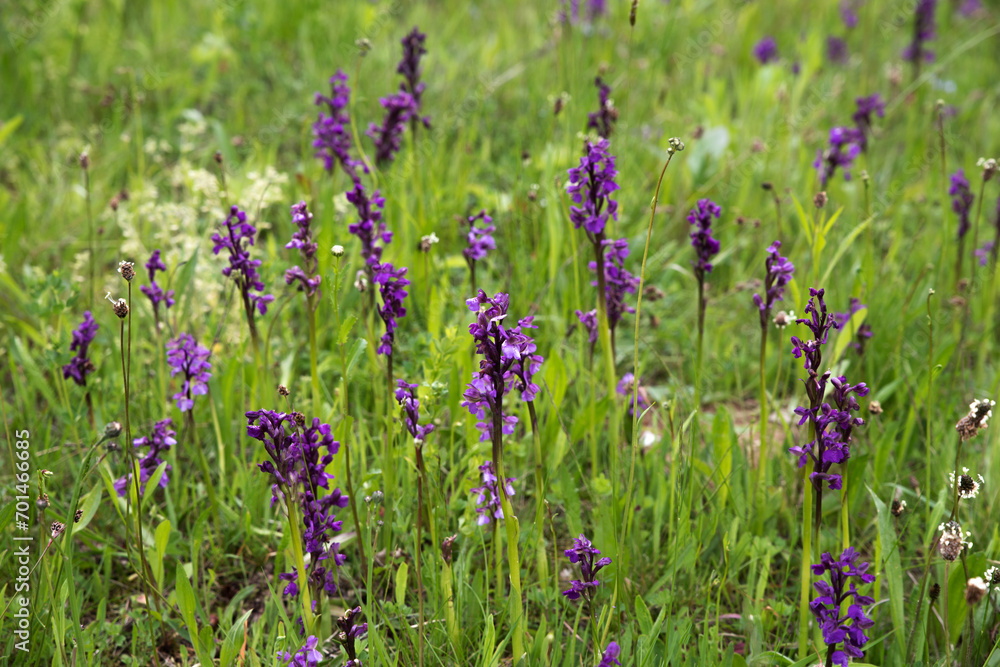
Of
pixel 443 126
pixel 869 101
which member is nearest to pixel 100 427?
pixel 443 126

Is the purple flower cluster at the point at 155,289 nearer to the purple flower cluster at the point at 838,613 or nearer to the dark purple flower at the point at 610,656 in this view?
the dark purple flower at the point at 610,656

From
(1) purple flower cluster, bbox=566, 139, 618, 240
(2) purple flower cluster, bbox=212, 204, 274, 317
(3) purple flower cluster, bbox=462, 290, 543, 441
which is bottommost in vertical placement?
(3) purple flower cluster, bbox=462, 290, 543, 441

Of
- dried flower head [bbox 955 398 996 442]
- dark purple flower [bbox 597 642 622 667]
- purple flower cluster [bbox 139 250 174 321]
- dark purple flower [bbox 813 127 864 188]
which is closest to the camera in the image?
dried flower head [bbox 955 398 996 442]

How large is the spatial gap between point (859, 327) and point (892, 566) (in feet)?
3.40


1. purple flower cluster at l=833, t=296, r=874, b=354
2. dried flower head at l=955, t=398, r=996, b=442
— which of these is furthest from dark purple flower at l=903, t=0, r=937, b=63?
dried flower head at l=955, t=398, r=996, b=442

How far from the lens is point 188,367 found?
2.37m

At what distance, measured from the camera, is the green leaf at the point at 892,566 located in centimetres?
198

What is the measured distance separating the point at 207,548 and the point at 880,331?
8.63ft

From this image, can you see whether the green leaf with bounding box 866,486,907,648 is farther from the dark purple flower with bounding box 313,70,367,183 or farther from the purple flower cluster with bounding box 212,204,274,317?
the dark purple flower with bounding box 313,70,367,183

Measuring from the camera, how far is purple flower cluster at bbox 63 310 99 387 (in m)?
2.46

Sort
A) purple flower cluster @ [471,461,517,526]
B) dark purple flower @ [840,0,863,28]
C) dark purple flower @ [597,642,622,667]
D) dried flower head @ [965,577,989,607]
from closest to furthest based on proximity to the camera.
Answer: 1. dried flower head @ [965,577,989,607]
2. dark purple flower @ [597,642,622,667]
3. purple flower cluster @ [471,461,517,526]
4. dark purple flower @ [840,0,863,28]

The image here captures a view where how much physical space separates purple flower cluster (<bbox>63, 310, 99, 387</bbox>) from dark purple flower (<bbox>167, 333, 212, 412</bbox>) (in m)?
0.28

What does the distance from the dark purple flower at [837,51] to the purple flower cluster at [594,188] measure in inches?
198

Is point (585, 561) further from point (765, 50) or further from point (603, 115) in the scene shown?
point (765, 50)
